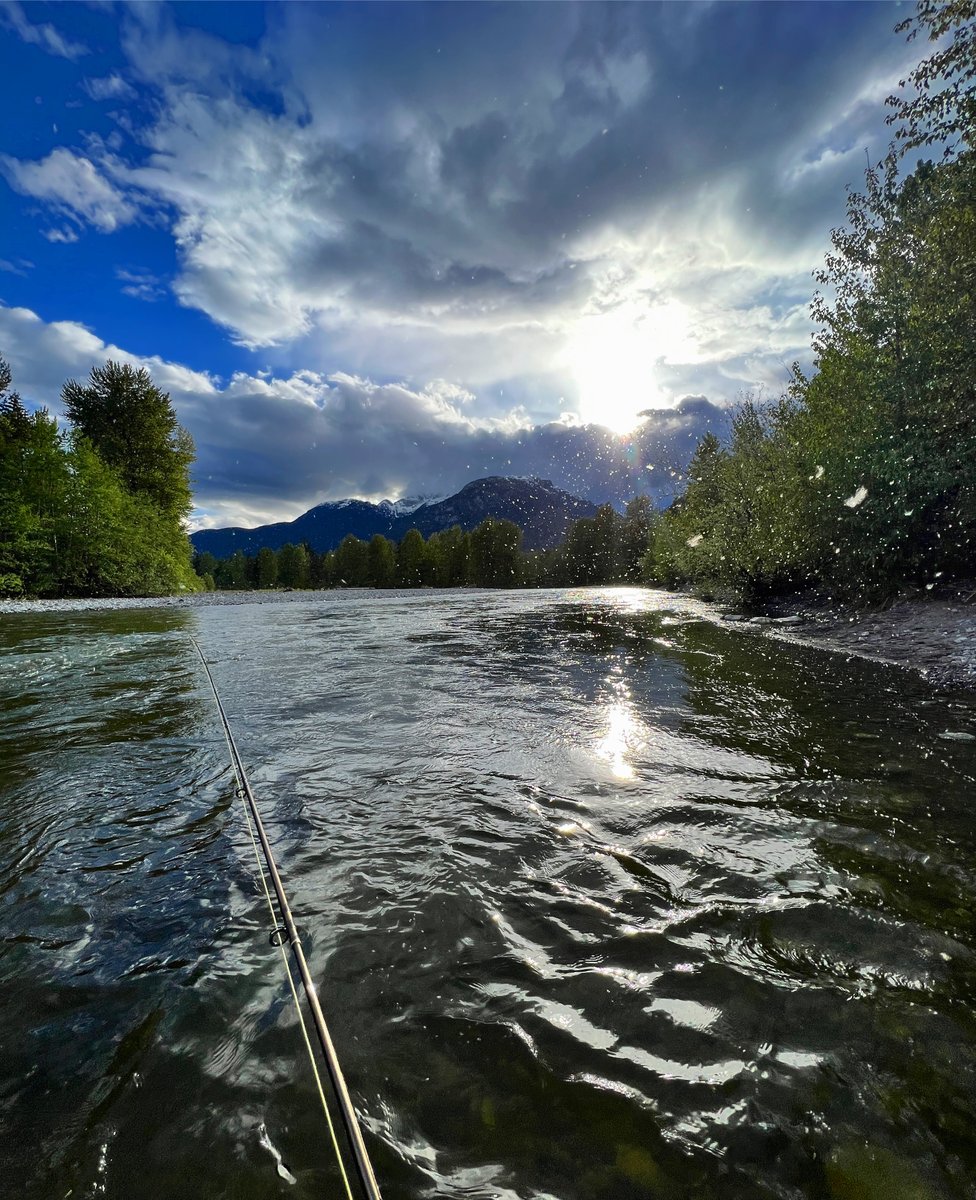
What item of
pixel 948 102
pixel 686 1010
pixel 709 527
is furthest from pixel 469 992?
pixel 709 527

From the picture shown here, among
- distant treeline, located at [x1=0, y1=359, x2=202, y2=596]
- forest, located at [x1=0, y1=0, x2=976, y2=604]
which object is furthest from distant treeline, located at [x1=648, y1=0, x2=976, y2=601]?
distant treeline, located at [x1=0, y1=359, x2=202, y2=596]

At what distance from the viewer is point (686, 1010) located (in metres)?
2.54

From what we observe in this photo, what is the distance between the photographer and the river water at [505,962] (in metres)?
1.90

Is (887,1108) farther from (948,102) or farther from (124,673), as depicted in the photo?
(948,102)

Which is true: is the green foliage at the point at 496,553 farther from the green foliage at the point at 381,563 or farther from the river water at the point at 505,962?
the river water at the point at 505,962

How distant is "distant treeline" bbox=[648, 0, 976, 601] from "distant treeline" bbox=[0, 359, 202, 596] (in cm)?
3769

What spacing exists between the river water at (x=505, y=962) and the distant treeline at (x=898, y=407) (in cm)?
1166

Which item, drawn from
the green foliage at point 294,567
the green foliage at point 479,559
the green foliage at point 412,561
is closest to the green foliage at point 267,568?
the green foliage at point 479,559

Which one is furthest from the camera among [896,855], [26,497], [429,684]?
[26,497]

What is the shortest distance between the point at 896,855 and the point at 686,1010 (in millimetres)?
2458

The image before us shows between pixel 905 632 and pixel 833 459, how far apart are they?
6.65m

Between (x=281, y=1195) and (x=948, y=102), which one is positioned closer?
(x=281, y=1195)

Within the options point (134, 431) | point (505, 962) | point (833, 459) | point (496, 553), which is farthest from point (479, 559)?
point (505, 962)

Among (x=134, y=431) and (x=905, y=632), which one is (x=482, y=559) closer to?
(x=134, y=431)
